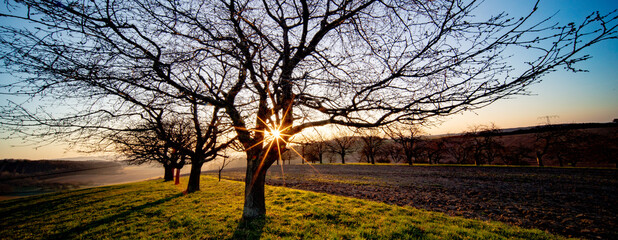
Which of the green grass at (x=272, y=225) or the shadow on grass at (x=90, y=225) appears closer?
the green grass at (x=272, y=225)

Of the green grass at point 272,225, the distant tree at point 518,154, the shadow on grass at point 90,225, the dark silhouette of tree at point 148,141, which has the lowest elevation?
the distant tree at point 518,154

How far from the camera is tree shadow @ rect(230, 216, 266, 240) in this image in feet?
16.6

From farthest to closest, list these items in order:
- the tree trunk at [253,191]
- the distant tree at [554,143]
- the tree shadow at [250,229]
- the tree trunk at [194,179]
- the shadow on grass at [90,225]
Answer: the distant tree at [554,143] → the tree trunk at [194,179] → the tree trunk at [253,191] → the shadow on grass at [90,225] → the tree shadow at [250,229]

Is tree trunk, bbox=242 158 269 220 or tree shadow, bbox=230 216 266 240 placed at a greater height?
tree trunk, bbox=242 158 269 220

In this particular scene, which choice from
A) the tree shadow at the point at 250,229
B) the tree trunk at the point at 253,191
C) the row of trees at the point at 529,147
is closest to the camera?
the tree shadow at the point at 250,229

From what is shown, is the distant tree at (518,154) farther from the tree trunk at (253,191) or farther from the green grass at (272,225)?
the tree trunk at (253,191)

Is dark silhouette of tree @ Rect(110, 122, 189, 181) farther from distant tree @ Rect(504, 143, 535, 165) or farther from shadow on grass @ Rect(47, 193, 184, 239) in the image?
distant tree @ Rect(504, 143, 535, 165)

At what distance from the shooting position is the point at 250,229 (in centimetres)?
545

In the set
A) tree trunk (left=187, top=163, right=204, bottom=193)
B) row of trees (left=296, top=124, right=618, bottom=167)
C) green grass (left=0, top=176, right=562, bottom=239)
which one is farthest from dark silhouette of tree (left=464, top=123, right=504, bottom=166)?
tree trunk (left=187, top=163, right=204, bottom=193)

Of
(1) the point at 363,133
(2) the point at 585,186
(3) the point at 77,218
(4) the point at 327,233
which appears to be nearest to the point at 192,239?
(4) the point at 327,233

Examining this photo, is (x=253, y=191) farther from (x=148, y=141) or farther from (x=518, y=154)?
(x=518, y=154)

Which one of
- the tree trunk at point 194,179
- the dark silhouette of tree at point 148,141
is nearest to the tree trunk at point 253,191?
the dark silhouette of tree at point 148,141

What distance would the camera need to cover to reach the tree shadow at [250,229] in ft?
16.6

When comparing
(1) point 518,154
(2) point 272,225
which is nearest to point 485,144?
(1) point 518,154
